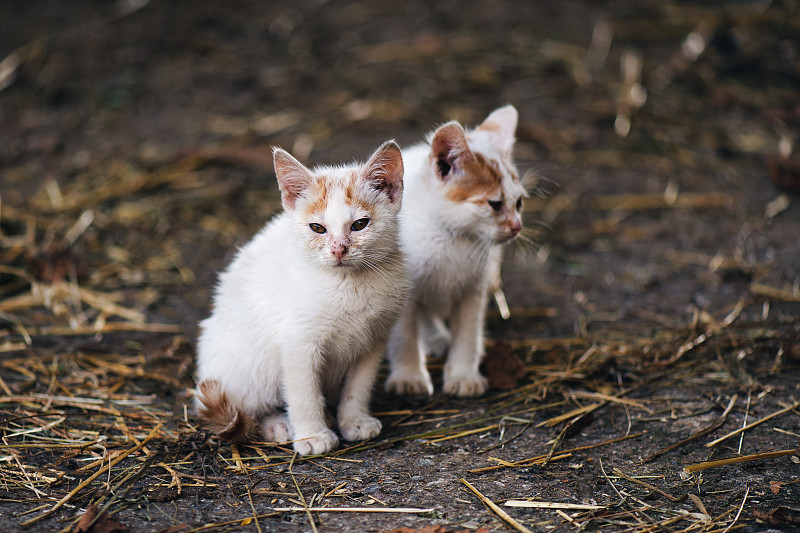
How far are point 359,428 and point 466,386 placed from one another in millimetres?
610

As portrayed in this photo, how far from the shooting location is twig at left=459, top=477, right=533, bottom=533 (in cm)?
218

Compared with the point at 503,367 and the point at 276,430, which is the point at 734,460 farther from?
the point at 276,430

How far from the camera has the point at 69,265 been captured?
13.9 feet

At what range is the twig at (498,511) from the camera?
7.15 ft

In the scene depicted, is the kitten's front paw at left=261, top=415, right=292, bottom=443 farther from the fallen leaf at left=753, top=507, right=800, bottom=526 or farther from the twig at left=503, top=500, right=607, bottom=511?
the fallen leaf at left=753, top=507, right=800, bottom=526

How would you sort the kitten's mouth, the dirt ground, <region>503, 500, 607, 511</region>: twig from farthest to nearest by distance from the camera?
the kitten's mouth < the dirt ground < <region>503, 500, 607, 511</region>: twig

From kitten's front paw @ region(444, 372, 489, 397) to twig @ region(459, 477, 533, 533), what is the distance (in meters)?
0.77

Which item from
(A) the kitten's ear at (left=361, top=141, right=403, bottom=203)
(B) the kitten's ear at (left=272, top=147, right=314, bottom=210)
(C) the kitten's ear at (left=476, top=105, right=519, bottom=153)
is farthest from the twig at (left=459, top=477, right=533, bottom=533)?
(C) the kitten's ear at (left=476, top=105, right=519, bottom=153)

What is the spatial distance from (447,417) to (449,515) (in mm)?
777

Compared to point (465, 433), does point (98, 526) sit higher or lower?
higher

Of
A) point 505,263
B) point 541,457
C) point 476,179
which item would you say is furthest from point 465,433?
point 505,263

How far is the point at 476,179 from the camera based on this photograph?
3.06 m

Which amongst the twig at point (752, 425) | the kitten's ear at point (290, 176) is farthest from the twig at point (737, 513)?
the kitten's ear at point (290, 176)

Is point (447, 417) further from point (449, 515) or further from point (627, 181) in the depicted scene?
point (627, 181)
